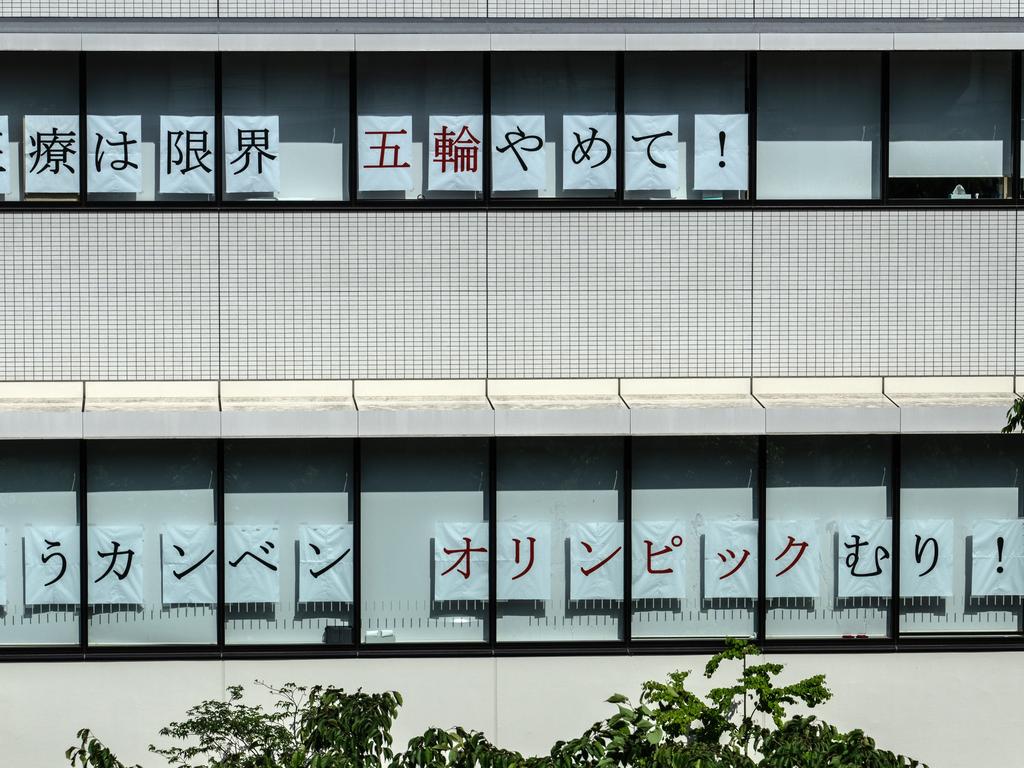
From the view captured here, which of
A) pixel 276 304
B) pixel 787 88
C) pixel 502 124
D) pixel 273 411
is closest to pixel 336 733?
pixel 273 411

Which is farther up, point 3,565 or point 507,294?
point 507,294

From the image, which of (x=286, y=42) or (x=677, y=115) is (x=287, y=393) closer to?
(x=286, y=42)

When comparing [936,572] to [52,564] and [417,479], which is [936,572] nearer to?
[417,479]

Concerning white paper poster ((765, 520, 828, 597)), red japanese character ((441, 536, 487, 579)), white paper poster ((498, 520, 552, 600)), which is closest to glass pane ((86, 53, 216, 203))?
red japanese character ((441, 536, 487, 579))

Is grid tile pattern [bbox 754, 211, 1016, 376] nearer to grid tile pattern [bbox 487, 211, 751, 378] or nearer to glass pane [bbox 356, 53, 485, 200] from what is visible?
grid tile pattern [bbox 487, 211, 751, 378]

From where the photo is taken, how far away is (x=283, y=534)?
1619 centimetres

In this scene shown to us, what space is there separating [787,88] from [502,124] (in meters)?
3.18

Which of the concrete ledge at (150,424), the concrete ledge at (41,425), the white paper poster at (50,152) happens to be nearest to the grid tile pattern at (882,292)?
the concrete ledge at (150,424)

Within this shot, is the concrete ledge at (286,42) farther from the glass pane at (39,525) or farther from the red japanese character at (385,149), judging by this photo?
the glass pane at (39,525)

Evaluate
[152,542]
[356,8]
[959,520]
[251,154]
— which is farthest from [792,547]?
[356,8]

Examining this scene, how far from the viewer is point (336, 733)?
1096cm

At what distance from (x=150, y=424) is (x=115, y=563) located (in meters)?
1.64

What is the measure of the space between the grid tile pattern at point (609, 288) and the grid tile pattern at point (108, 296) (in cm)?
320

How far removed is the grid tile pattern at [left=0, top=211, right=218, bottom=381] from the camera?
16.0 metres
